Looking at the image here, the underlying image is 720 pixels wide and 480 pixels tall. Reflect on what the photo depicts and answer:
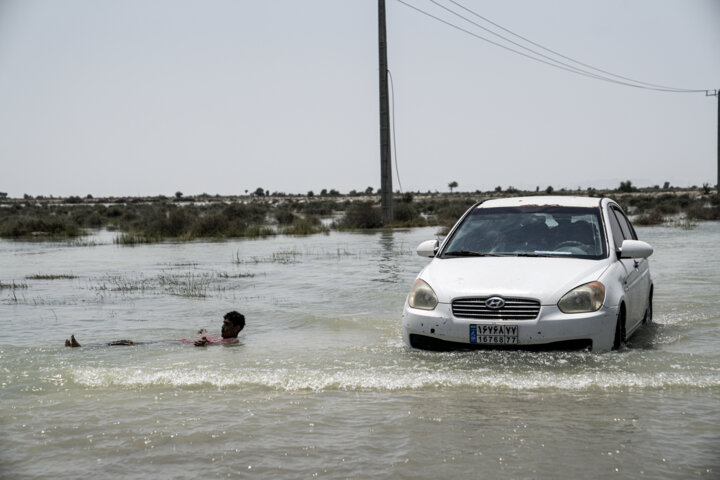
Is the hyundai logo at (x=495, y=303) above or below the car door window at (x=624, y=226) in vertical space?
below

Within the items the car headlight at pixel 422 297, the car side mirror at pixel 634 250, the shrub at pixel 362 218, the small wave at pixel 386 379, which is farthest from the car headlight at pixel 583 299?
the shrub at pixel 362 218

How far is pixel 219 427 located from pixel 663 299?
9.03 meters

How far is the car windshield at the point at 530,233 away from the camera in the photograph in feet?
26.2

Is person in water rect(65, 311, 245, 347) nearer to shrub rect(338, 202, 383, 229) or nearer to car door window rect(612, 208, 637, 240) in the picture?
car door window rect(612, 208, 637, 240)

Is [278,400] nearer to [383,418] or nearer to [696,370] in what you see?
[383,418]

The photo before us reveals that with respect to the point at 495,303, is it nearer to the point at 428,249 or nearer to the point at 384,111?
the point at 428,249

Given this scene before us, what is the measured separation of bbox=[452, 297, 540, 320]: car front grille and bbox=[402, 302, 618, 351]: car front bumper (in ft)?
0.15

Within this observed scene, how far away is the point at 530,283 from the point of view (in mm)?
6918

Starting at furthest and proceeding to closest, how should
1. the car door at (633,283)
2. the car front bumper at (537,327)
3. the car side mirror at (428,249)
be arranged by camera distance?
the car side mirror at (428,249) → the car door at (633,283) → the car front bumper at (537,327)

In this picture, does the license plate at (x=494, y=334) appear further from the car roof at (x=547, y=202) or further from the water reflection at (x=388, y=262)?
A: the water reflection at (x=388, y=262)

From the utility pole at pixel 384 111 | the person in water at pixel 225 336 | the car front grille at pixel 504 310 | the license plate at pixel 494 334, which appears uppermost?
the utility pole at pixel 384 111

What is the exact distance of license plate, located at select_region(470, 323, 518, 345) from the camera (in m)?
6.68

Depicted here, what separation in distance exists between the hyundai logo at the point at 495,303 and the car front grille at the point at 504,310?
2cm

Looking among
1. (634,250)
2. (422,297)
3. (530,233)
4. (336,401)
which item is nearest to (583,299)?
(634,250)
